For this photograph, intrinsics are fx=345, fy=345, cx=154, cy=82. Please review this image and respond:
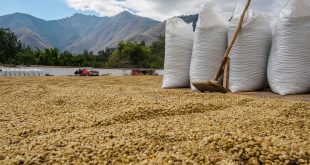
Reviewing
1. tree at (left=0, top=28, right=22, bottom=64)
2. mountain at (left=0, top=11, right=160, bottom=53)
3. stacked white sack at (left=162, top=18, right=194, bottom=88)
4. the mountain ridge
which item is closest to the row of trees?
tree at (left=0, top=28, right=22, bottom=64)

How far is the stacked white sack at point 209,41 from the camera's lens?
362 centimetres

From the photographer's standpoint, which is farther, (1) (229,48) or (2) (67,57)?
(2) (67,57)

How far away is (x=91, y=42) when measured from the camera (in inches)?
5984

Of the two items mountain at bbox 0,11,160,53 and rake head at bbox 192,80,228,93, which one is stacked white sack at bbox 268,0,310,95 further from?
mountain at bbox 0,11,160,53

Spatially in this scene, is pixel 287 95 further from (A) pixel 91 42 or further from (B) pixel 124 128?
(A) pixel 91 42

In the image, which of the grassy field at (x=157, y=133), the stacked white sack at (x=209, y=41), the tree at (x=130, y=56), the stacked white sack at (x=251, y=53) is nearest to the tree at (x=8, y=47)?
the tree at (x=130, y=56)

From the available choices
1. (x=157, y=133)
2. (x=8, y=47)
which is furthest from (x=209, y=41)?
(x=8, y=47)

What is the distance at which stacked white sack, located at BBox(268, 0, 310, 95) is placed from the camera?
9.91ft

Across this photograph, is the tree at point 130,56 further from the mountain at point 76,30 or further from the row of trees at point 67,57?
the mountain at point 76,30

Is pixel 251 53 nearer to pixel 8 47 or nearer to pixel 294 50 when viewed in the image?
pixel 294 50

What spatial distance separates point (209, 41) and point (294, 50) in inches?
34.8

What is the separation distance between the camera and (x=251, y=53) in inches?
131

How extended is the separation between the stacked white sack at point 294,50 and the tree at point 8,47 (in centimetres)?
3373

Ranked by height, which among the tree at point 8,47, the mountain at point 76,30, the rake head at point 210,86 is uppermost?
the mountain at point 76,30
